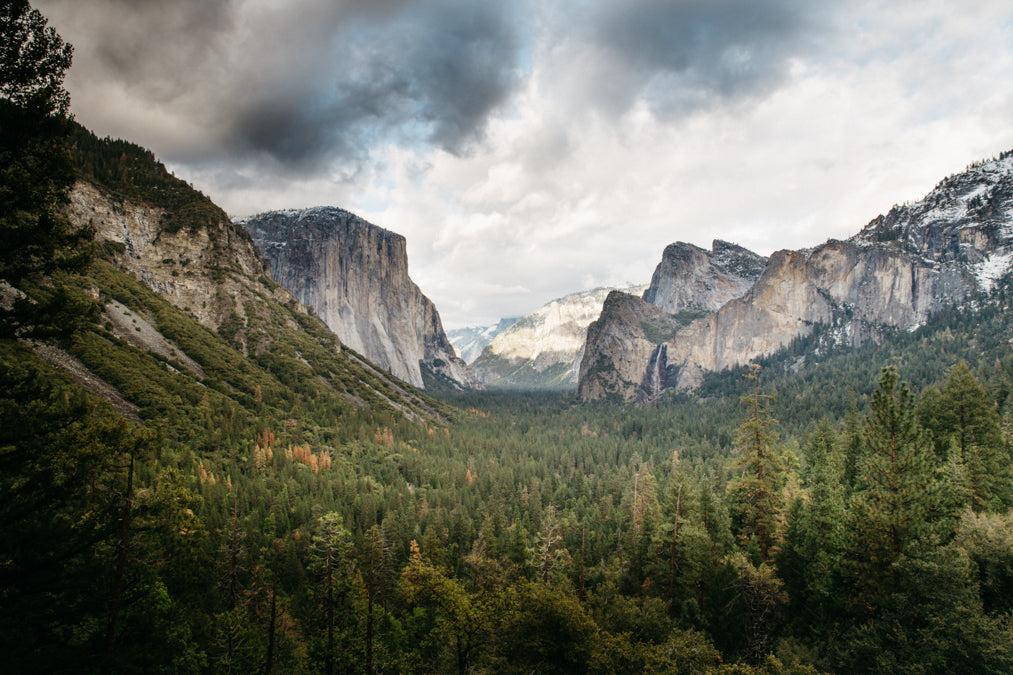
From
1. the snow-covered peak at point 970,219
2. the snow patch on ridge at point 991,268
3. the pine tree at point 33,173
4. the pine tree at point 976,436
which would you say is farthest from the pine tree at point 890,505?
the snow-covered peak at point 970,219

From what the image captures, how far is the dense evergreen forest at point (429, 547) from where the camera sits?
35.8ft

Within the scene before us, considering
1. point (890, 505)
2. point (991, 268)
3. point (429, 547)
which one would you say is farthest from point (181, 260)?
point (991, 268)

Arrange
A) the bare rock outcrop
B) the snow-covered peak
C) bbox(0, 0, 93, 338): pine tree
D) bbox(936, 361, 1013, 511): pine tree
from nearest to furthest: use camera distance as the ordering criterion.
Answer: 1. bbox(0, 0, 93, 338): pine tree
2. bbox(936, 361, 1013, 511): pine tree
3. the bare rock outcrop
4. the snow-covered peak

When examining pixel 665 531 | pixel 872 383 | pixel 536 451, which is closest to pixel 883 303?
pixel 872 383

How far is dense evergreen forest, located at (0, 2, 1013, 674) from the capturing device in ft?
35.8

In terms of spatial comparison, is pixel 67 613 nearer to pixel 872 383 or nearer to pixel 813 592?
pixel 813 592

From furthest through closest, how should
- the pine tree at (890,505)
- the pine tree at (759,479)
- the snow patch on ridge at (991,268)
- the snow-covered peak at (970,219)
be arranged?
the snow-covered peak at (970,219) → the snow patch on ridge at (991,268) → the pine tree at (759,479) → the pine tree at (890,505)

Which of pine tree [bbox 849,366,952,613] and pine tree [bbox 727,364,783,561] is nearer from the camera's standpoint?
pine tree [bbox 849,366,952,613]

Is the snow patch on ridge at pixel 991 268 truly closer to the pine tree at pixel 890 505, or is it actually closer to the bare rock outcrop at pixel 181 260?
the pine tree at pixel 890 505

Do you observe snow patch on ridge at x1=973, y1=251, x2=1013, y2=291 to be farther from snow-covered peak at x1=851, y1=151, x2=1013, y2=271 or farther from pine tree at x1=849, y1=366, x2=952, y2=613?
pine tree at x1=849, y1=366, x2=952, y2=613

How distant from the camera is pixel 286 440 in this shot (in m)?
91.3

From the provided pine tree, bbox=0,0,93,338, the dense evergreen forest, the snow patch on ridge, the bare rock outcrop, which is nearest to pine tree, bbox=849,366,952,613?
the dense evergreen forest

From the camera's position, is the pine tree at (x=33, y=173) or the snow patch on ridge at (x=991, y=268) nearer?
the pine tree at (x=33, y=173)

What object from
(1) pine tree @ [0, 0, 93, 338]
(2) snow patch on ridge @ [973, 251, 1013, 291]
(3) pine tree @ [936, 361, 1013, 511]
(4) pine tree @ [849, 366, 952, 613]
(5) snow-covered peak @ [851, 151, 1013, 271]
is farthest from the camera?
(5) snow-covered peak @ [851, 151, 1013, 271]
